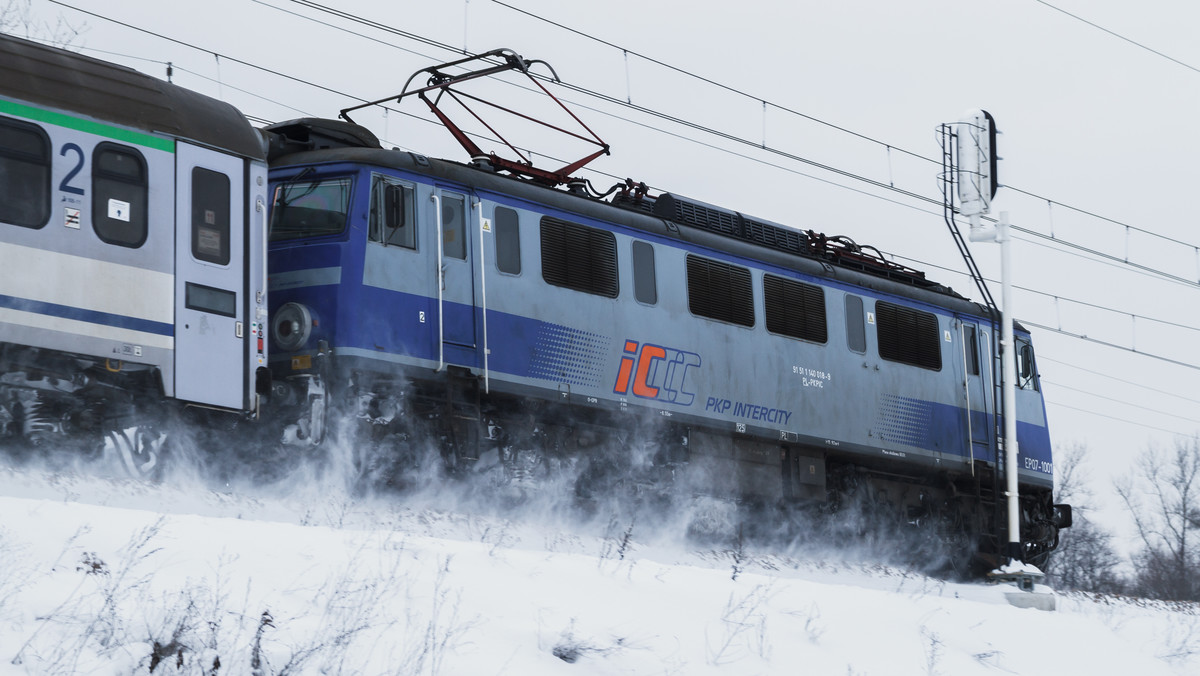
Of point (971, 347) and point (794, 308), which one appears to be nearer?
point (794, 308)

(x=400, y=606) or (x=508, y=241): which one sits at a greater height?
(x=508, y=241)

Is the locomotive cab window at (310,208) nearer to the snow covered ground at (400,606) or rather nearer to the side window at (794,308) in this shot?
the snow covered ground at (400,606)

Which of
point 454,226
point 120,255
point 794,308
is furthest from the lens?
point 794,308

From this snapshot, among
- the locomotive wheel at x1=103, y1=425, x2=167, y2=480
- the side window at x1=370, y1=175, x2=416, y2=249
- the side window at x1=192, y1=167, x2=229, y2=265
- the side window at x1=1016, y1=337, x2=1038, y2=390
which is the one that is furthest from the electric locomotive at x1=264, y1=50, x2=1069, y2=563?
the locomotive wheel at x1=103, y1=425, x2=167, y2=480

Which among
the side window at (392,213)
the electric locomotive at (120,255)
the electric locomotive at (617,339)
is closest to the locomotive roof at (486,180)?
the electric locomotive at (617,339)

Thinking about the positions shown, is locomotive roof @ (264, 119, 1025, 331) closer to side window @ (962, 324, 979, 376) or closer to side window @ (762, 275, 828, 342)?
side window @ (762, 275, 828, 342)

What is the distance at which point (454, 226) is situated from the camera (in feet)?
50.8

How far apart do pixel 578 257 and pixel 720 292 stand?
8.62 feet

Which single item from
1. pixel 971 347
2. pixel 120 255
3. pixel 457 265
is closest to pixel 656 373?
pixel 457 265

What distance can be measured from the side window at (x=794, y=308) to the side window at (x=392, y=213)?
19.4ft

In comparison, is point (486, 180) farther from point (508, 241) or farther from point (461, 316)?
point (461, 316)

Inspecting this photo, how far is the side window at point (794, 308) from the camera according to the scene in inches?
763

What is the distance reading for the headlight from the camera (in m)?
14.5

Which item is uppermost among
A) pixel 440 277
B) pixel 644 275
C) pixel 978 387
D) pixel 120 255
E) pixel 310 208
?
pixel 310 208
